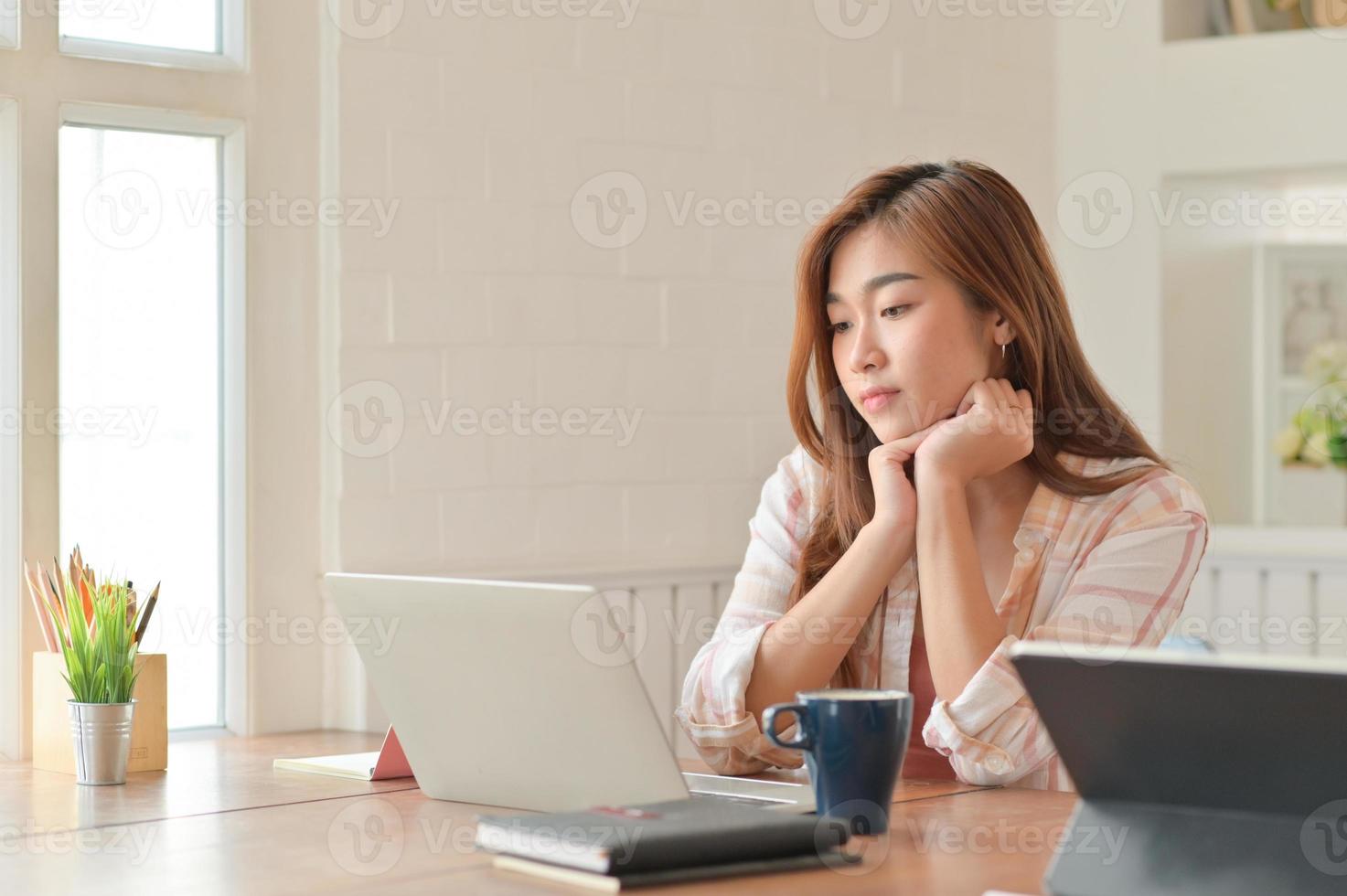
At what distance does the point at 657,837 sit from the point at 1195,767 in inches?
15.2

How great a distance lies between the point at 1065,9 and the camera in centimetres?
374

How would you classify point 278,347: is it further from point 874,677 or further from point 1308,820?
point 1308,820

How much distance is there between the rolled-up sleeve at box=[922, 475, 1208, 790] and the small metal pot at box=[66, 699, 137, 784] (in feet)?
3.02

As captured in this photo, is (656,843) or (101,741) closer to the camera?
(656,843)

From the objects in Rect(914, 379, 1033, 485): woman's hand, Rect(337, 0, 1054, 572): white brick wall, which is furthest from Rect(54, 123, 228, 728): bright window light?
Rect(914, 379, 1033, 485): woman's hand

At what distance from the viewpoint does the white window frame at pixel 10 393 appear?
240 cm

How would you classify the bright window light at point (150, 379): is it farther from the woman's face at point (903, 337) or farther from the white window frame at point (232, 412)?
the woman's face at point (903, 337)

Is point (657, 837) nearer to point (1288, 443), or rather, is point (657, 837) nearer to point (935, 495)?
point (935, 495)

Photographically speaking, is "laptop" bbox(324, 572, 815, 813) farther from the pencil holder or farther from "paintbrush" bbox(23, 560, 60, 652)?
"paintbrush" bbox(23, 560, 60, 652)

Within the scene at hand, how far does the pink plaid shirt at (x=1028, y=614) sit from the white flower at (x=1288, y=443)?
1740 mm

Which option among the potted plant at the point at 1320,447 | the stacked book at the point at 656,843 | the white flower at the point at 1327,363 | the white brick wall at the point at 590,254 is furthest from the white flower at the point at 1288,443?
the stacked book at the point at 656,843

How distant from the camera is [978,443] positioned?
199cm

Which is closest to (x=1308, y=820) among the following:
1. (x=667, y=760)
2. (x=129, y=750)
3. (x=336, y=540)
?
(x=667, y=760)

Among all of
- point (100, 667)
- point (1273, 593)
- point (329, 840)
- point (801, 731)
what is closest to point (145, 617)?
point (100, 667)
